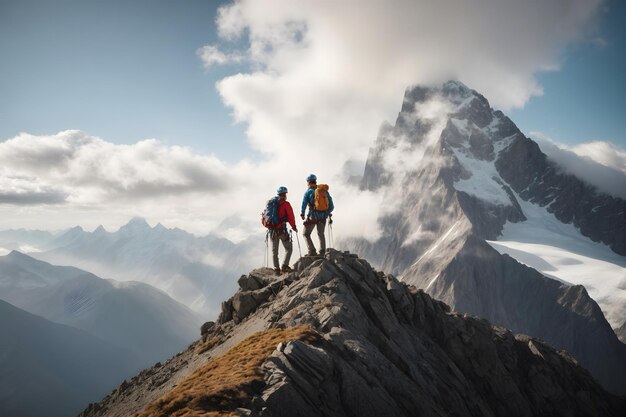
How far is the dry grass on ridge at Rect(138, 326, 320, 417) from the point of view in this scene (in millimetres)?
15102

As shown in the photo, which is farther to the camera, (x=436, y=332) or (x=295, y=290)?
(x=436, y=332)

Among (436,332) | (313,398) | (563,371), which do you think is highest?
(313,398)

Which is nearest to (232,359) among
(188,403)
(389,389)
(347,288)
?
(188,403)

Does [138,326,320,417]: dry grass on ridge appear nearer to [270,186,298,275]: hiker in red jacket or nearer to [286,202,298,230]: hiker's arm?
[286,202,298,230]: hiker's arm

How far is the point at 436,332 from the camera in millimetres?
36719

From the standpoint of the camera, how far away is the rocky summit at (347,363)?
16453 millimetres

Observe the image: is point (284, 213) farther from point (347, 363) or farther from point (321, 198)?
point (347, 363)

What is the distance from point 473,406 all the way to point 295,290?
1539 cm

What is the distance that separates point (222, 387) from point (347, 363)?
6.54 m

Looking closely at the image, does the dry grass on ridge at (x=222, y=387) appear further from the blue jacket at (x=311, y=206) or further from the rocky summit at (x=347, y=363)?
the blue jacket at (x=311, y=206)

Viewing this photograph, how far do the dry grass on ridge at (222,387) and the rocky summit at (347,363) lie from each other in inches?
2.2

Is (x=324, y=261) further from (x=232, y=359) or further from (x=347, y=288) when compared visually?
(x=232, y=359)

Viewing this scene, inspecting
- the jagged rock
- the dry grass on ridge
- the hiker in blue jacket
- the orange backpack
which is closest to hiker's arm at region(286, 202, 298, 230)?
the hiker in blue jacket

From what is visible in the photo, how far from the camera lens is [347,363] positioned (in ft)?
64.0
